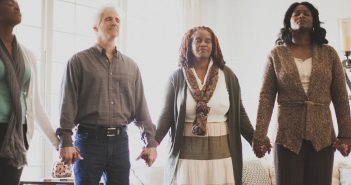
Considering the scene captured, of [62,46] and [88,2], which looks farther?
[88,2]

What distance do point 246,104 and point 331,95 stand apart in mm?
2303

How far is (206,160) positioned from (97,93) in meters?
0.63

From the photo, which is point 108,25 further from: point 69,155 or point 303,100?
point 303,100

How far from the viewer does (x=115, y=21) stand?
2174mm

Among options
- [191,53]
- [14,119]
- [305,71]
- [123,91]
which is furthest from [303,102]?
[14,119]

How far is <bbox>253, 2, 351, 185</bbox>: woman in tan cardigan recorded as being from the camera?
1868 mm

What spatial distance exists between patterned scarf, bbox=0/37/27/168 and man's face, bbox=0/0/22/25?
10cm

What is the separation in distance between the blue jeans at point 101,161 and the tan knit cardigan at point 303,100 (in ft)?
2.12

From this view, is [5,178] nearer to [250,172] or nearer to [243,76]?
[250,172]

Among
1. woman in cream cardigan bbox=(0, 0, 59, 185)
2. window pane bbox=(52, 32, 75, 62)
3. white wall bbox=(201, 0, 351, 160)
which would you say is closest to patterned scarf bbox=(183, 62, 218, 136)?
woman in cream cardigan bbox=(0, 0, 59, 185)

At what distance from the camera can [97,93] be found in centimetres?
204

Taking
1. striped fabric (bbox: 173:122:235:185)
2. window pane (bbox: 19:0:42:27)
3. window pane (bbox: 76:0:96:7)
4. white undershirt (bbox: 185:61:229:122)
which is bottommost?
striped fabric (bbox: 173:122:235:185)

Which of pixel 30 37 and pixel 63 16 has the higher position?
pixel 63 16

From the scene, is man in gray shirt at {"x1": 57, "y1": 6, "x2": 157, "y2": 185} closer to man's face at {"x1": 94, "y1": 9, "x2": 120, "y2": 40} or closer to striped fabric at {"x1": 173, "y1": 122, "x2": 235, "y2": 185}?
man's face at {"x1": 94, "y1": 9, "x2": 120, "y2": 40}
